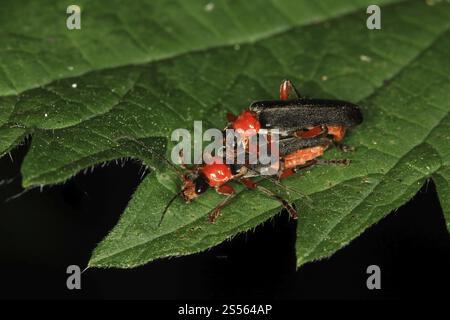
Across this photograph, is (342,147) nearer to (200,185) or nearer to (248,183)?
(248,183)

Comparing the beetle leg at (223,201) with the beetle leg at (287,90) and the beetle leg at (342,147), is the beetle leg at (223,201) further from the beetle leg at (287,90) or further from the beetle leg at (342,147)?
the beetle leg at (287,90)

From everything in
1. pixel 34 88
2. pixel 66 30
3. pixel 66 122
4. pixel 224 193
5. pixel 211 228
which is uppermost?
pixel 66 30

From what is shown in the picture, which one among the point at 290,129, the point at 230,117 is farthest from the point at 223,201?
the point at 290,129

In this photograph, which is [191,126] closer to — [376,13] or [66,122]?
[66,122]

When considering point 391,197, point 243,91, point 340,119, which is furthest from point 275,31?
point 391,197

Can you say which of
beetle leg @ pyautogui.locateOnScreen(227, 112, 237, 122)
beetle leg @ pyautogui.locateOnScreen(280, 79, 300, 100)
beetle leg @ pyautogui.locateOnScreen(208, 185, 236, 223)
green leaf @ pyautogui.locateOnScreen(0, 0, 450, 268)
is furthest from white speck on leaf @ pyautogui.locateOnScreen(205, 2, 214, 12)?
beetle leg @ pyautogui.locateOnScreen(208, 185, 236, 223)

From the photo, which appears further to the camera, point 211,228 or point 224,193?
point 224,193
